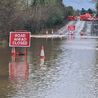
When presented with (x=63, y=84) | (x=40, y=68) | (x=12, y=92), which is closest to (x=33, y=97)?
(x=12, y=92)

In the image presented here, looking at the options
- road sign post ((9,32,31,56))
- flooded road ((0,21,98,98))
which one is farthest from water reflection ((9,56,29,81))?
road sign post ((9,32,31,56))

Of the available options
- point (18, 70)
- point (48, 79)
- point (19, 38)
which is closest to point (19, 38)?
point (19, 38)

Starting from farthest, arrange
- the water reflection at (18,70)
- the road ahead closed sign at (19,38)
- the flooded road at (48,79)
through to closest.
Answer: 1. the road ahead closed sign at (19,38)
2. the water reflection at (18,70)
3. the flooded road at (48,79)

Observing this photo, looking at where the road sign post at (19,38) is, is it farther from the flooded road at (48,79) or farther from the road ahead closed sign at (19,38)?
the flooded road at (48,79)

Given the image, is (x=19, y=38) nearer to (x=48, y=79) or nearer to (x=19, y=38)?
(x=19, y=38)

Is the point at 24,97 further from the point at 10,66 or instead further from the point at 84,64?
the point at 84,64

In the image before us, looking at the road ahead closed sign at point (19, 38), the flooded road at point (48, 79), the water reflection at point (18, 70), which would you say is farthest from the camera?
the road ahead closed sign at point (19, 38)

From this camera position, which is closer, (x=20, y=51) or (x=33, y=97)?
(x=33, y=97)

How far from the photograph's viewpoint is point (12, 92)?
14578 millimetres

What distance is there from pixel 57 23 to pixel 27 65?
79.9 meters

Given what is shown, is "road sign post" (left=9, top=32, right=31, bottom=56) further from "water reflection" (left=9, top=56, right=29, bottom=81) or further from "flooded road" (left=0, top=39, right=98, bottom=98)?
"flooded road" (left=0, top=39, right=98, bottom=98)

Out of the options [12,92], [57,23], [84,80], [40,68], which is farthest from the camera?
[57,23]

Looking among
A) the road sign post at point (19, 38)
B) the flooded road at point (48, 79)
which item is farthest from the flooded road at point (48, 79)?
the road sign post at point (19, 38)

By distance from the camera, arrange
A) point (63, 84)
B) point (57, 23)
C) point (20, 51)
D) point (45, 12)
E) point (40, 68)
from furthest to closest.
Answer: point (57, 23) → point (45, 12) → point (20, 51) → point (40, 68) → point (63, 84)
